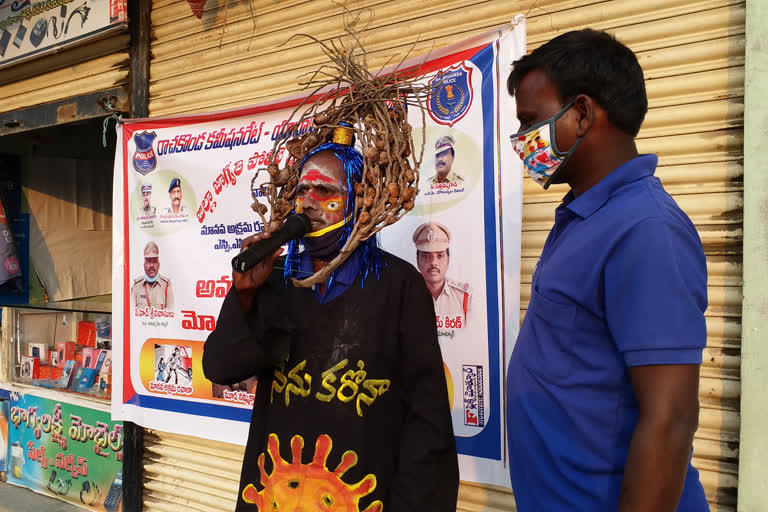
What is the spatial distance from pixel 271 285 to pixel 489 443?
4.19 feet

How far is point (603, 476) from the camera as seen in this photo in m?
1.19

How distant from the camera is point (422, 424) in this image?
5.82ft

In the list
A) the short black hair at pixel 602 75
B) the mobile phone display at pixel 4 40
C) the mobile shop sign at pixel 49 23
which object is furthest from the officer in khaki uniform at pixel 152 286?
the short black hair at pixel 602 75

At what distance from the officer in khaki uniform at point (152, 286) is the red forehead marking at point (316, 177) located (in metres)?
2.11

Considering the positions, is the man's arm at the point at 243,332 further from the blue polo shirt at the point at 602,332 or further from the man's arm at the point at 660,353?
the man's arm at the point at 660,353

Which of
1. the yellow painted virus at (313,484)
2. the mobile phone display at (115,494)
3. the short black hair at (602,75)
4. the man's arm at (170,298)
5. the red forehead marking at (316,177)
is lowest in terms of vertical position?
the mobile phone display at (115,494)

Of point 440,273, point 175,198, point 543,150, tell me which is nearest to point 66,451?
point 175,198

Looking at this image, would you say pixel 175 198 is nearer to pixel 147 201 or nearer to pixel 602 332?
pixel 147 201

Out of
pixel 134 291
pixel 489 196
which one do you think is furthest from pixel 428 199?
pixel 134 291

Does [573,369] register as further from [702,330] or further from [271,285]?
[271,285]

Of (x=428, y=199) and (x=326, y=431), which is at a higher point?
(x=428, y=199)

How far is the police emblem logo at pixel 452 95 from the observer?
2635mm

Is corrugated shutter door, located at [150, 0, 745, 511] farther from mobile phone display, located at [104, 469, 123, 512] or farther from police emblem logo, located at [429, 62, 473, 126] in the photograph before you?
mobile phone display, located at [104, 469, 123, 512]

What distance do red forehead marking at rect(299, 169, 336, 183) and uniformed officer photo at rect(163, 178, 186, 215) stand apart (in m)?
1.98
